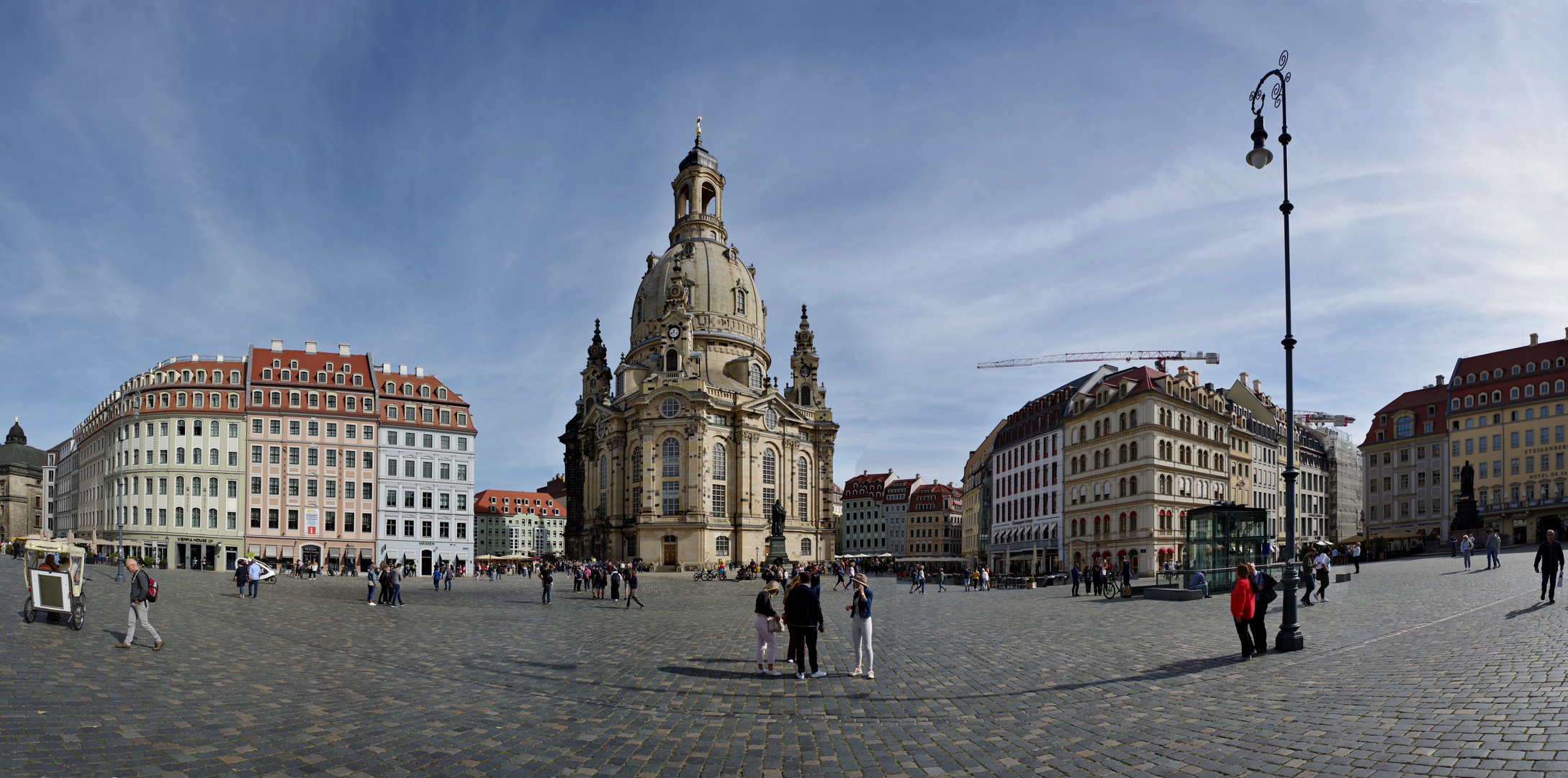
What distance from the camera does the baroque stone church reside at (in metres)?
87.2

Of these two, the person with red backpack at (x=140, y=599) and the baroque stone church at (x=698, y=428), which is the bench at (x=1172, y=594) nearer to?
the person with red backpack at (x=140, y=599)

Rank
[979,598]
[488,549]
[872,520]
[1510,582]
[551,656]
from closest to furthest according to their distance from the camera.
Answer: [551,656], [1510,582], [979,598], [488,549], [872,520]

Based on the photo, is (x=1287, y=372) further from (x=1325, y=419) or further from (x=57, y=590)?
(x=1325, y=419)

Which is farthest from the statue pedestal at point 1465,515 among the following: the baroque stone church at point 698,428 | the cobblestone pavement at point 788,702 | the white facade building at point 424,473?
the white facade building at point 424,473

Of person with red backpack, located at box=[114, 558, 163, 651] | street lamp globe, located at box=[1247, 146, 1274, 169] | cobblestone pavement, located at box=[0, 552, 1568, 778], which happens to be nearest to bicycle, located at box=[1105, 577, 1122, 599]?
cobblestone pavement, located at box=[0, 552, 1568, 778]

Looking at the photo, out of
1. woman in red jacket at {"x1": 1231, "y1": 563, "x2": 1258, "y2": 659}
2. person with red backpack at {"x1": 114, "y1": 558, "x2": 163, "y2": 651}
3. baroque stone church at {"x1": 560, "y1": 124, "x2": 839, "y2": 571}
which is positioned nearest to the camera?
woman in red jacket at {"x1": 1231, "y1": 563, "x2": 1258, "y2": 659}

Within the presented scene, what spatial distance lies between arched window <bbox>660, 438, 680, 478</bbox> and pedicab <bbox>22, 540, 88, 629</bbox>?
67064 mm

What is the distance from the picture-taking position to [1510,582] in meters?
28.5

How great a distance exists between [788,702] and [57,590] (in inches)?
648

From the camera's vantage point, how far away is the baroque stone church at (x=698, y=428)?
286ft

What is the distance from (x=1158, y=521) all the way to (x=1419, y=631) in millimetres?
50341

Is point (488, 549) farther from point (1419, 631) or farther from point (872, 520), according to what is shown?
point (1419, 631)

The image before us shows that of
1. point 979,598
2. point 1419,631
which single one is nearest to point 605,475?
point 979,598

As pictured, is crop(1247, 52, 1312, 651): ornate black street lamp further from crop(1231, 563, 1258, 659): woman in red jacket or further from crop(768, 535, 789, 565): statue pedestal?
crop(768, 535, 789, 565): statue pedestal
